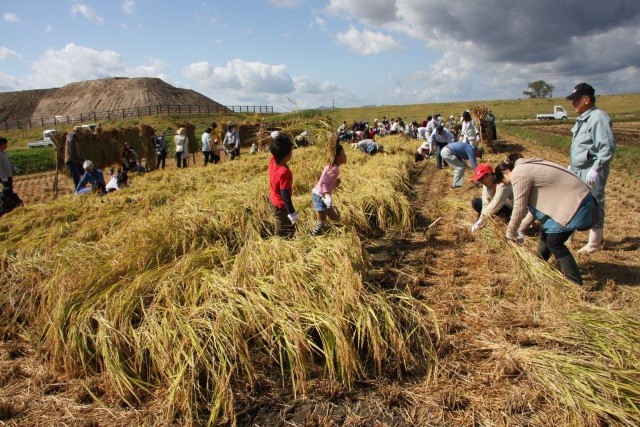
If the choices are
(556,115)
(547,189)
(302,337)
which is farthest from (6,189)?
(556,115)

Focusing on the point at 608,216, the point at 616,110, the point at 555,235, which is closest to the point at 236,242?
the point at 555,235

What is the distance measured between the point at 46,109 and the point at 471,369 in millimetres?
78637

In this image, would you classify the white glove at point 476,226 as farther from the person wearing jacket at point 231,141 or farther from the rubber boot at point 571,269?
the person wearing jacket at point 231,141

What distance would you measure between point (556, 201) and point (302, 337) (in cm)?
216

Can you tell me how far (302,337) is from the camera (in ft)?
7.80

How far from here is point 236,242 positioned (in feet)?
13.9

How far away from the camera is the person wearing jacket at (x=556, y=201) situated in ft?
9.75

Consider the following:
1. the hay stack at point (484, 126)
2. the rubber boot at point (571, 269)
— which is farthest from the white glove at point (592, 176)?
the hay stack at point (484, 126)

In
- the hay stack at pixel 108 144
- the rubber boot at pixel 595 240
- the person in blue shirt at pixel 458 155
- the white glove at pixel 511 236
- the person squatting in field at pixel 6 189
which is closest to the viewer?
the white glove at pixel 511 236

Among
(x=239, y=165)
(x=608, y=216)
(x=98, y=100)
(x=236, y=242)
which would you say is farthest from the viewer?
(x=98, y=100)

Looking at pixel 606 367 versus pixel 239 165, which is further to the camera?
pixel 239 165

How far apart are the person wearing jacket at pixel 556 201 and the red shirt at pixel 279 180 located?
188 centimetres

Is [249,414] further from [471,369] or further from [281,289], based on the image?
[471,369]

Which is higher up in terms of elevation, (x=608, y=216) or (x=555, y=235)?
(x=555, y=235)
